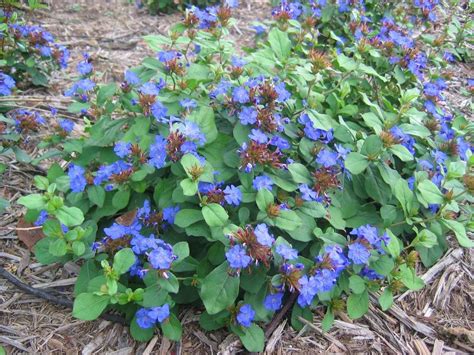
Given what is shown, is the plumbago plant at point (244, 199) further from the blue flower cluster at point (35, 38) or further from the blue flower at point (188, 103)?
the blue flower cluster at point (35, 38)

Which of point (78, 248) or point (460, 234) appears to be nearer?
point (78, 248)

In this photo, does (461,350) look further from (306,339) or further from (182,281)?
(182,281)

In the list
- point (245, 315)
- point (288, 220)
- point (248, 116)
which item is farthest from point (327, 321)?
point (248, 116)

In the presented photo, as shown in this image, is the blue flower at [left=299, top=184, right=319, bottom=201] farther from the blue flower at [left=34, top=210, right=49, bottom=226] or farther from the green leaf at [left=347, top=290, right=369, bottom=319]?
the blue flower at [left=34, top=210, right=49, bottom=226]

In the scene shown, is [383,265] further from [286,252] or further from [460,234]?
[286,252]

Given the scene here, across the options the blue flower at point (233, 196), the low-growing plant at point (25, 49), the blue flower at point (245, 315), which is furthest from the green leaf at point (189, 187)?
the low-growing plant at point (25, 49)

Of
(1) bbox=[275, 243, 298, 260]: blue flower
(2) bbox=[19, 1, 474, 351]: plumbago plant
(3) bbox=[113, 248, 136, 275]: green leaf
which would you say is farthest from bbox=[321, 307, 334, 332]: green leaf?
(3) bbox=[113, 248, 136, 275]: green leaf

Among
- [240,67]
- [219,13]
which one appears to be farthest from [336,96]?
[219,13]
